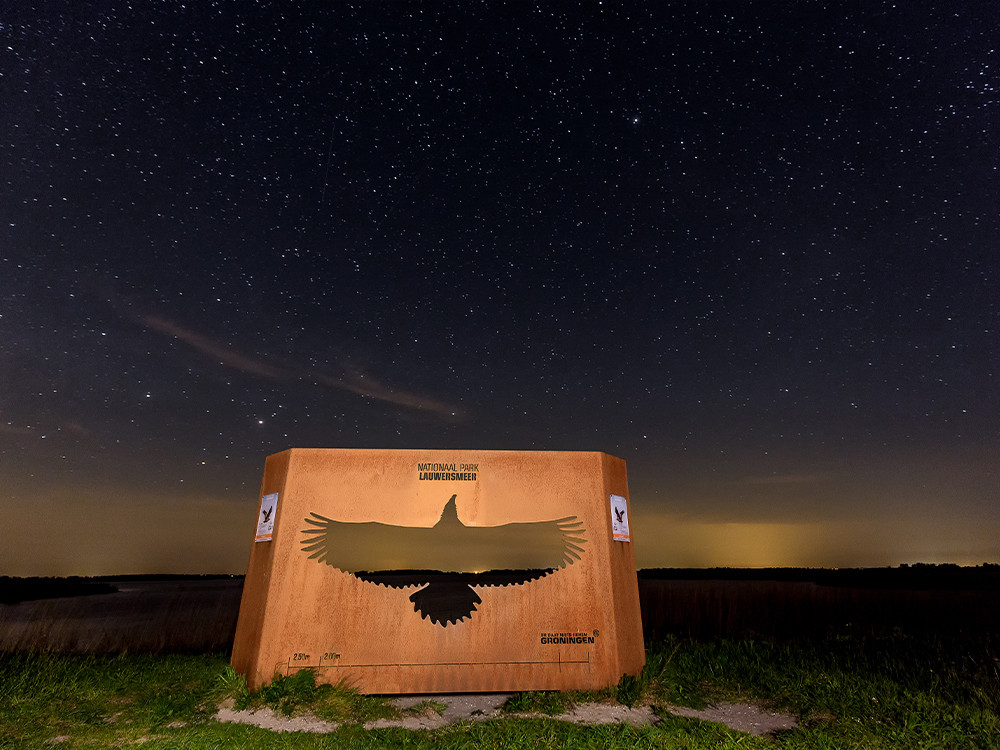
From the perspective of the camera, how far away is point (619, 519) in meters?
6.28

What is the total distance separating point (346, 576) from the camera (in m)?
5.72

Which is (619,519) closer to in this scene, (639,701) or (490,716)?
(639,701)

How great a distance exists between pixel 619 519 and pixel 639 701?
1.73m

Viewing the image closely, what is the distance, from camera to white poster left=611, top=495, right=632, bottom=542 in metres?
6.16

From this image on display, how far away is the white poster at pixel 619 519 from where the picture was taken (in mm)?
6157

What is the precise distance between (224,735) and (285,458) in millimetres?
2519

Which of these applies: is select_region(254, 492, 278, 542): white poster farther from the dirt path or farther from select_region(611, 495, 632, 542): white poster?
select_region(611, 495, 632, 542): white poster

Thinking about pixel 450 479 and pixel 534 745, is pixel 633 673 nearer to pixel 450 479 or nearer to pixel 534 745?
pixel 534 745

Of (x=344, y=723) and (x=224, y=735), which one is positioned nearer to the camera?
(x=224, y=735)

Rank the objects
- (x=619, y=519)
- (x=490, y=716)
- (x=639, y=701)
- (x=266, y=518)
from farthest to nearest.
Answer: (x=619, y=519) → (x=266, y=518) → (x=639, y=701) → (x=490, y=716)

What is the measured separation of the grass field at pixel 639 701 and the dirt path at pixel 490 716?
0.49 ft

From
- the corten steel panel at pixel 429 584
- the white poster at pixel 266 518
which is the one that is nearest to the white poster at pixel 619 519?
the corten steel panel at pixel 429 584

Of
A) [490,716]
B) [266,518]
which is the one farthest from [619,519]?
[266,518]

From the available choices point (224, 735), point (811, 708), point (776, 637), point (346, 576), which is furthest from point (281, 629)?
point (776, 637)
